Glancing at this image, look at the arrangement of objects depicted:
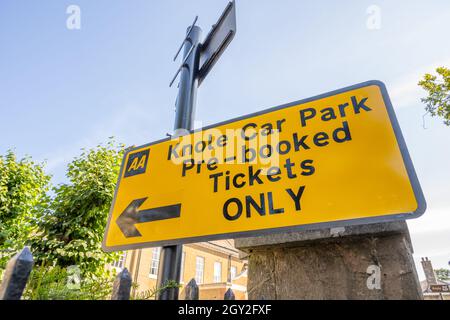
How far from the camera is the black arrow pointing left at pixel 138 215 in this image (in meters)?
1.53

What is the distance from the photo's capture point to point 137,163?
1902mm

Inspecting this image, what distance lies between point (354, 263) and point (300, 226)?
40 cm

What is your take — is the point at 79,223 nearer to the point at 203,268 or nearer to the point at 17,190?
the point at 17,190

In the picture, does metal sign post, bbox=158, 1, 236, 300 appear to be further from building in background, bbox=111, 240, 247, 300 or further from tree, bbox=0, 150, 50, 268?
building in background, bbox=111, 240, 247, 300

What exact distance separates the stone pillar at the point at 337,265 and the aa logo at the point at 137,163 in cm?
88

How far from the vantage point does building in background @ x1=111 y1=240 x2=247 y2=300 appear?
18250 mm

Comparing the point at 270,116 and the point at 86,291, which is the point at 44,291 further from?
the point at 270,116

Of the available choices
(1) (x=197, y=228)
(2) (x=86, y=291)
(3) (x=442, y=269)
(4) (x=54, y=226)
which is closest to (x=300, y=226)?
(1) (x=197, y=228)

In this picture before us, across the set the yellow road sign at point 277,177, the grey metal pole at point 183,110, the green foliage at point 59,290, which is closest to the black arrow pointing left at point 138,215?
the yellow road sign at point 277,177

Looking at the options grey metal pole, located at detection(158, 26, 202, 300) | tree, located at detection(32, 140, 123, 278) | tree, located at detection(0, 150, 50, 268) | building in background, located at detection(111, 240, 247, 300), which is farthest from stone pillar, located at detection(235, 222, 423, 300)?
building in background, located at detection(111, 240, 247, 300)

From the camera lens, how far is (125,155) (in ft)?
6.64

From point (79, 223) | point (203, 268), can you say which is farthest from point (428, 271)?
point (79, 223)

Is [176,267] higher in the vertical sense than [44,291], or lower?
higher

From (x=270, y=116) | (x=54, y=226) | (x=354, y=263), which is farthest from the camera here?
(x=54, y=226)
